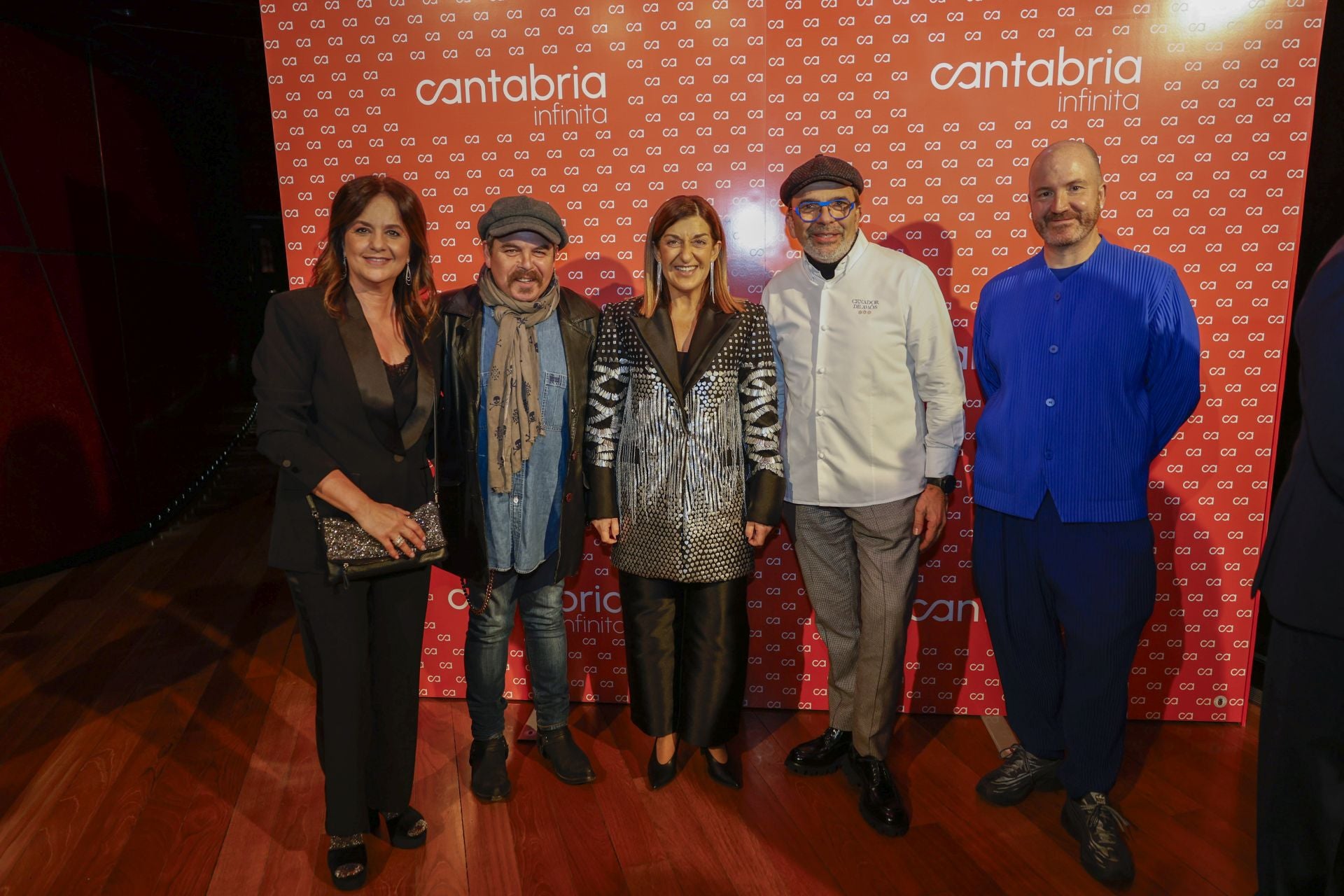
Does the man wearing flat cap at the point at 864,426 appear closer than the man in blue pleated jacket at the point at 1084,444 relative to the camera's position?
No

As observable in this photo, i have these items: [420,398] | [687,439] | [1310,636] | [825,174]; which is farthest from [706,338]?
[1310,636]

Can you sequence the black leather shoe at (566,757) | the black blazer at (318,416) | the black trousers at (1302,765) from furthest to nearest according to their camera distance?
the black leather shoe at (566,757) < the black blazer at (318,416) < the black trousers at (1302,765)

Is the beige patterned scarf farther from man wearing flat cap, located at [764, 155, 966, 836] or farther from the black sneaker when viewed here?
the black sneaker

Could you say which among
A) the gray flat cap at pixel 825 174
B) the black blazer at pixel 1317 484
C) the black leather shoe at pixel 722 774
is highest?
the gray flat cap at pixel 825 174

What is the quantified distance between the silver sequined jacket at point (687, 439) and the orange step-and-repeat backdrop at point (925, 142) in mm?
706

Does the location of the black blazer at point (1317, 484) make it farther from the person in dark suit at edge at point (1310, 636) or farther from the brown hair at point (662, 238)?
the brown hair at point (662, 238)

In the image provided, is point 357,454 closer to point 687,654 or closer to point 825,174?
point 687,654

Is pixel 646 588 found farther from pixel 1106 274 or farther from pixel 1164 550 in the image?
pixel 1164 550

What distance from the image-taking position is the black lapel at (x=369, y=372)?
7.05 ft

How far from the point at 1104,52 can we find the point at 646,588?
94.3 inches

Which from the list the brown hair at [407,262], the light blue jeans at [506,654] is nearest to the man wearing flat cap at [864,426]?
the light blue jeans at [506,654]

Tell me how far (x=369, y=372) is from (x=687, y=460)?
93 cm

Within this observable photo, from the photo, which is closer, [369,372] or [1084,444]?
[369,372]

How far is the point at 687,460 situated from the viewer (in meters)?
2.48
